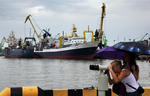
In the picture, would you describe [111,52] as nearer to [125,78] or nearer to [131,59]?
[131,59]

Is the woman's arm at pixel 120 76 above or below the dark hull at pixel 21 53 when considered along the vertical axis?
above

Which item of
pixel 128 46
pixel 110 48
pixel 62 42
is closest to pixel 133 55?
pixel 128 46

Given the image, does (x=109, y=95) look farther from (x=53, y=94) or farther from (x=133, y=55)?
(x=133, y=55)

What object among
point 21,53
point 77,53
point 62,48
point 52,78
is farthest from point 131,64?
point 21,53

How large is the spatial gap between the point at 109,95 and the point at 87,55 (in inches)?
2928

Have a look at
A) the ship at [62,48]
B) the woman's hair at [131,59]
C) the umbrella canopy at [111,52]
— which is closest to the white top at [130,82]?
the woman's hair at [131,59]

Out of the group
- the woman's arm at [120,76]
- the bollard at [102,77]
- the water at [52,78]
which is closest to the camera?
the woman's arm at [120,76]

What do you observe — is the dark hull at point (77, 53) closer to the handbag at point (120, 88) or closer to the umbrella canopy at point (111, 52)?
the umbrella canopy at point (111, 52)

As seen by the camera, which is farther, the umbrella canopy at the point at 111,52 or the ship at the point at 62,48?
the ship at the point at 62,48

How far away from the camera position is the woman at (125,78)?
4.24 meters

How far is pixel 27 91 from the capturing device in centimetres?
522

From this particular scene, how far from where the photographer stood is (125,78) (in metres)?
4.30

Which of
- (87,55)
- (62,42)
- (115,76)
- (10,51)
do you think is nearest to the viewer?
(115,76)

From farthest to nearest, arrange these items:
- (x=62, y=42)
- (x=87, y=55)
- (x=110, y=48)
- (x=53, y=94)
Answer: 1. (x=62, y=42)
2. (x=87, y=55)
3. (x=53, y=94)
4. (x=110, y=48)
